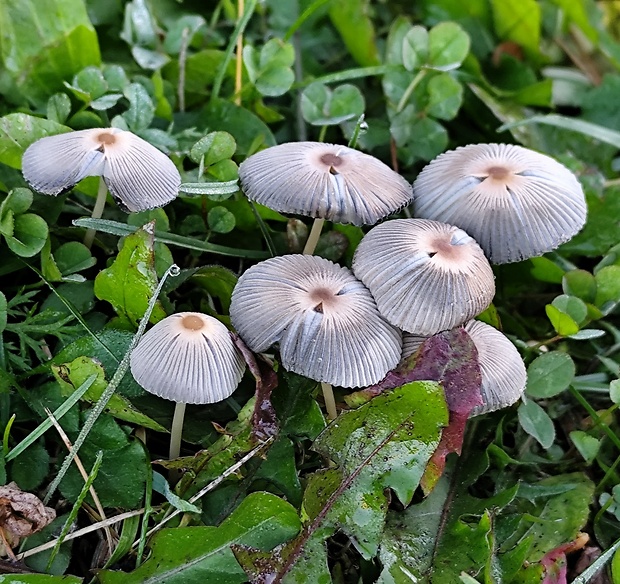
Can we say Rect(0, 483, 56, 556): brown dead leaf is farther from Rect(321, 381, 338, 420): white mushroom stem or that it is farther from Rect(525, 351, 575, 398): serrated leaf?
Rect(525, 351, 575, 398): serrated leaf

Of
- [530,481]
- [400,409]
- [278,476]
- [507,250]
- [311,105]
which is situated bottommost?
[530,481]

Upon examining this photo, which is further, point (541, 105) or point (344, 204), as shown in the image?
point (541, 105)

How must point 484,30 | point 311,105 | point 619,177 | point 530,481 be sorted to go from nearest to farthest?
point 530,481 → point 311,105 → point 619,177 → point 484,30

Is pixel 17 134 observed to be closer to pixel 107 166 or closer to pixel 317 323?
A: pixel 107 166

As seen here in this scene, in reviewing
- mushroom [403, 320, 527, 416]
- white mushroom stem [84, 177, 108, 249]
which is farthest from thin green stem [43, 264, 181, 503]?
mushroom [403, 320, 527, 416]

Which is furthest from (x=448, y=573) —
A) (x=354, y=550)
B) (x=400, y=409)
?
(x=400, y=409)

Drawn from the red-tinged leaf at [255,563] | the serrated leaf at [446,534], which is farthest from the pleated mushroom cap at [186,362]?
the serrated leaf at [446,534]

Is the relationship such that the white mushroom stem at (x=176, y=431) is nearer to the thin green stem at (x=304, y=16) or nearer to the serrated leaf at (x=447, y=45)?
the thin green stem at (x=304, y=16)

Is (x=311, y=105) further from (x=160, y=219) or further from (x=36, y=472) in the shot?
(x=36, y=472)

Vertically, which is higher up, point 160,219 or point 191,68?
point 191,68
